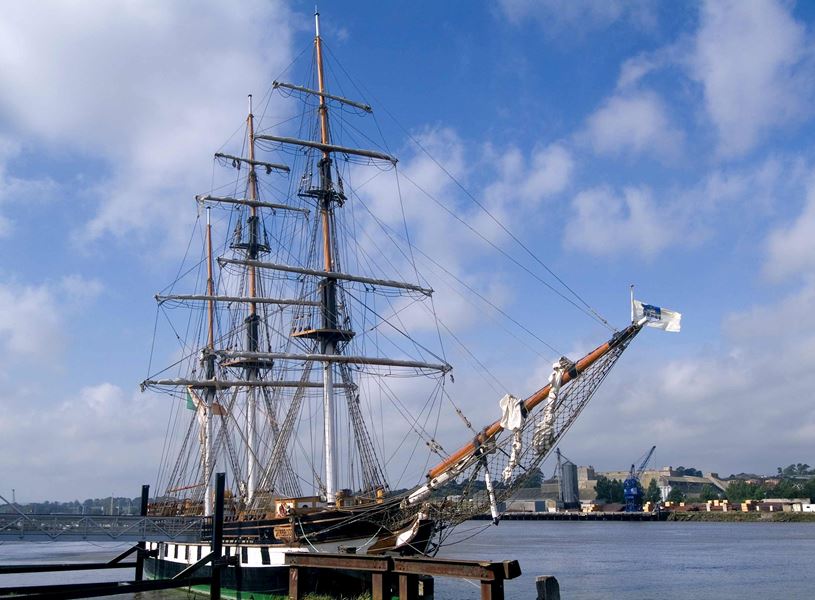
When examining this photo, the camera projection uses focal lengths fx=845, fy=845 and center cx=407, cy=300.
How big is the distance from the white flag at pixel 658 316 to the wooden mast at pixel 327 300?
14648 mm

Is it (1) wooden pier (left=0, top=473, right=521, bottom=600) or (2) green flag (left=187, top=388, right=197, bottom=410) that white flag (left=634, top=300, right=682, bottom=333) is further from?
(2) green flag (left=187, top=388, right=197, bottom=410)

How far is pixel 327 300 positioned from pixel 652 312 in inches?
662

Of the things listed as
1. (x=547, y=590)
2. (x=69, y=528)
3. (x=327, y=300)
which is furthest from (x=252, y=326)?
(x=547, y=590)

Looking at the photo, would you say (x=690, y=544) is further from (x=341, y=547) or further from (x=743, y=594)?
(x=341, y=547)

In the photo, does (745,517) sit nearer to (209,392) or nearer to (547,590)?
(209,392)

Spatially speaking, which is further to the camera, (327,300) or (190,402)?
(190,402)

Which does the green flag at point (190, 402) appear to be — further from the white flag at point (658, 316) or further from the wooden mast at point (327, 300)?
the white flag at point (658, 316)

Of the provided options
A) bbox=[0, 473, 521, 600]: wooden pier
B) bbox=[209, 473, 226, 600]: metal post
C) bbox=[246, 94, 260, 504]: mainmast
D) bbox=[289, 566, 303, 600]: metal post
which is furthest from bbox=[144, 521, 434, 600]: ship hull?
bbox=[246, 94, 260, 504]: mainmast

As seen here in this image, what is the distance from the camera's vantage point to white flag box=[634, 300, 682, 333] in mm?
27531

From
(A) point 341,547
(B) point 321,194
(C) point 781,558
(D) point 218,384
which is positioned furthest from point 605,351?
(C) point 781,558

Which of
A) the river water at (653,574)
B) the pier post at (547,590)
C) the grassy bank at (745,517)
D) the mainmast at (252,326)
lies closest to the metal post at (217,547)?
the river water at (653,574)

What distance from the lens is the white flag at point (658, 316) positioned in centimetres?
2753

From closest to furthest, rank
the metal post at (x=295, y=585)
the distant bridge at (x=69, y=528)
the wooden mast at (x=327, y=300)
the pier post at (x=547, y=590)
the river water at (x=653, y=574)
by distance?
1. the pier post at (x=547, y=590)
2. the metal post at (x=295, y=585)
3. the distant bridge at (x=69, y=528)
4. the wooden mast at (x=327, y=300)
5. the river water at (x=653, y=574)

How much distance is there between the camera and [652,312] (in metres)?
27.6
